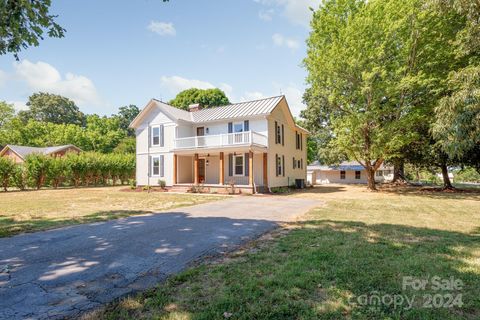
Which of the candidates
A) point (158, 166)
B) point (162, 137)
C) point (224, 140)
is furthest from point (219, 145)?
point (158, 166)

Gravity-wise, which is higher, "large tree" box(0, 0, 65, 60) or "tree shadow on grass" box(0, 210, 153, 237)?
"large tree" box(0, 0, 65, 60)

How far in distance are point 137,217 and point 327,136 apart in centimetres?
2905

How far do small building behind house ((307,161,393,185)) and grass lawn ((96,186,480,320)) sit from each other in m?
40.5

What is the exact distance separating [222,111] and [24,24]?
701 inches

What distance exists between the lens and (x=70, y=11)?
7.85 meters

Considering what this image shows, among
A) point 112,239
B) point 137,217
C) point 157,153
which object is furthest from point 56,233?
point 157,153

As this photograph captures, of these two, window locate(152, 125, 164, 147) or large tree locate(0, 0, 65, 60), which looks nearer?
large tree locate(0, 0, 65, 60)

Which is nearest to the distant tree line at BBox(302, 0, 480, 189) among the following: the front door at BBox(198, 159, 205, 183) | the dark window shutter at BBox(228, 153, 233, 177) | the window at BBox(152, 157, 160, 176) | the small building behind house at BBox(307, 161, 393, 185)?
the dark window shutter at BBox(228, 153, 233, 177)

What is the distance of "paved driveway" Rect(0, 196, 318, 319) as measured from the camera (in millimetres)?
3191

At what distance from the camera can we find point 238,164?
70.9 feet

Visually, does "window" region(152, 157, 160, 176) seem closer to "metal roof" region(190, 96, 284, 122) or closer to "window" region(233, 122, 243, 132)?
"metal roof" region(190, 96, 284, 122)

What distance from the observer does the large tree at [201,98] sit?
4434 cm

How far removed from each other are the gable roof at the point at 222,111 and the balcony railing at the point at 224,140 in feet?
6.49

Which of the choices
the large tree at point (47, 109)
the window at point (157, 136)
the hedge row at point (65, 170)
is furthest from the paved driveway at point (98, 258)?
the large tree at point (47, 109)
